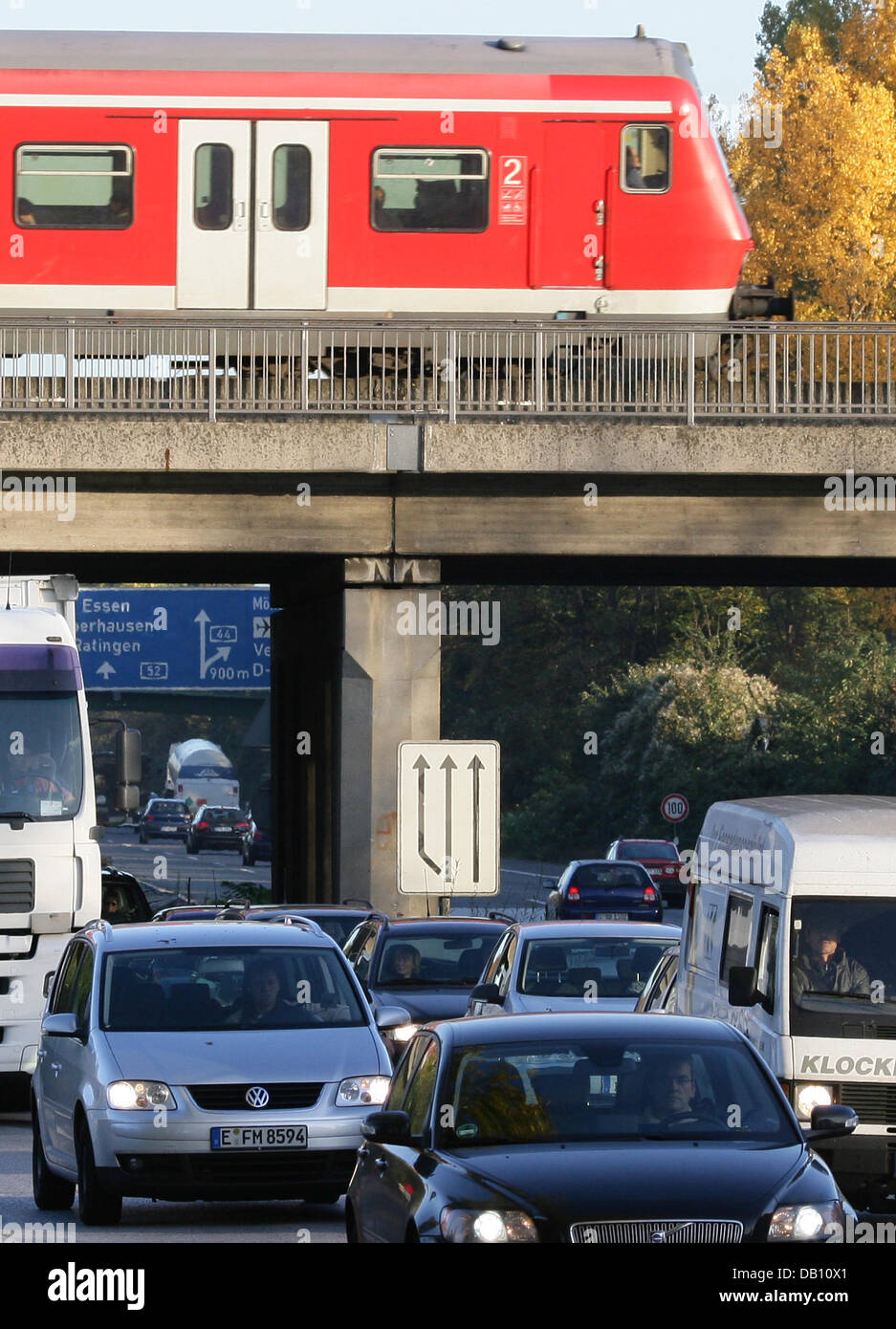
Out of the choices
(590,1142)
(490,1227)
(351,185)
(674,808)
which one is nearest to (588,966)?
(590,1142)

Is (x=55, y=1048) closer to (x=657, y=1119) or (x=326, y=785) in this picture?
(x=657, y=1119)

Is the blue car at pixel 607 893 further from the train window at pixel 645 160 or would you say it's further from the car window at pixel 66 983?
the car window at pixel 66 983

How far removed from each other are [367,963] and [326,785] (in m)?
13.0

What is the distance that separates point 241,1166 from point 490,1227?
173 inches

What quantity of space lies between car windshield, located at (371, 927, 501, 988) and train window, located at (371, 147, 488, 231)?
32.5 ft

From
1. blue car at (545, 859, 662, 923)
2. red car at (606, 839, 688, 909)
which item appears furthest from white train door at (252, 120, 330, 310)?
red car at (606, 839, 688, 909)

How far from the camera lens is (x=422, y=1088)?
911 cm

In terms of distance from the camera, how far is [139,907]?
2478 centimetres

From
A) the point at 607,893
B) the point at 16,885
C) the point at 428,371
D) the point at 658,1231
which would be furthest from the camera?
the point at 607,893

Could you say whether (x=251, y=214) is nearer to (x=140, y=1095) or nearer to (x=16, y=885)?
(x=16, y=885)

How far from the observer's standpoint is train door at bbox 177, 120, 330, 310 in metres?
26.2
